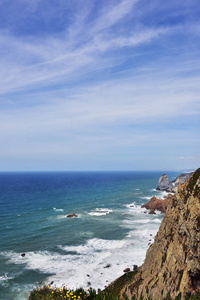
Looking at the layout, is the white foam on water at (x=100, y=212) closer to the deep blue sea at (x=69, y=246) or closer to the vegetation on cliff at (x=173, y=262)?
the deep blue sea at (x=69, y=246)

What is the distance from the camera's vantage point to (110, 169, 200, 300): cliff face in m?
14.2

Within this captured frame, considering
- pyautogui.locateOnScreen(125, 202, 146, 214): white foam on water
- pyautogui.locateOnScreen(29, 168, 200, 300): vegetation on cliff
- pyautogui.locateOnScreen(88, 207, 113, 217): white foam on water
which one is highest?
pyautogui.locateOnScreen(29, 168, 200, 300): vegetation on cliff

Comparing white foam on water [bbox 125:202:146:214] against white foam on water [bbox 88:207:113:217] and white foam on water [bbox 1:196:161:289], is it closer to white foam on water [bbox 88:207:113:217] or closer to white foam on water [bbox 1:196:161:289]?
white foam on water [bbox 88:207:113:217]

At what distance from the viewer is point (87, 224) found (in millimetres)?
63562

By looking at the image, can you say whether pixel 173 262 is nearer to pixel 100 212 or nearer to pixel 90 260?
pixel 90 260

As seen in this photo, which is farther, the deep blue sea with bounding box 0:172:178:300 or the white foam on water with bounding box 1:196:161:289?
the deep blue sea with bounding box 0:172:178:300

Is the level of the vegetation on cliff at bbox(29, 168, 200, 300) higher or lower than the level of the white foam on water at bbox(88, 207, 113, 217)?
higher

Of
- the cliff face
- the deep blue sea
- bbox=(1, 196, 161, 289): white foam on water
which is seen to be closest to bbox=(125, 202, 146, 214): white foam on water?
the deep blue sea

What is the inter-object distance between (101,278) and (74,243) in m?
16.5

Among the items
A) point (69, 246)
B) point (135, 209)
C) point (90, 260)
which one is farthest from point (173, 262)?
point (135, 209)

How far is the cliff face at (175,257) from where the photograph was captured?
1417 centimetres

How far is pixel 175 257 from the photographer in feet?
51.3

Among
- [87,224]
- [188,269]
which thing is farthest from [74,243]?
[188,269]

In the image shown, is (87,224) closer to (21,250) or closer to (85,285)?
(21,250)
